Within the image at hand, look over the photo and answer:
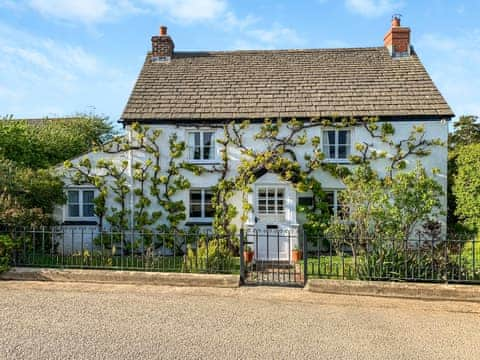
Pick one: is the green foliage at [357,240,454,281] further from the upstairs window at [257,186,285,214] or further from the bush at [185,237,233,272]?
the upstairs window at [257,186,285,214]

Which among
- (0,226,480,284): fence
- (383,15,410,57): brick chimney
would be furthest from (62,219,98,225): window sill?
(383,15,410,57): brick chimney

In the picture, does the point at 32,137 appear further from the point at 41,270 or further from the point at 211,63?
the point at 41,270

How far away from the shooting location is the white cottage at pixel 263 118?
13.9 m

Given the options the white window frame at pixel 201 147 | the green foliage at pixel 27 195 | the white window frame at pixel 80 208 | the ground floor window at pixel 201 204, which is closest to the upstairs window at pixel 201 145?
the white window frame at pixel 201 147

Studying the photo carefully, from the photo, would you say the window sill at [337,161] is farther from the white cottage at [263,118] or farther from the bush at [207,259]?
the bush at [207,259]

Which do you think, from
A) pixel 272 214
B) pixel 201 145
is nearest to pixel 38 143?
pixel 201 145

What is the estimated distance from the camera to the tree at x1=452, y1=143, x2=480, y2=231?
12.3 metres

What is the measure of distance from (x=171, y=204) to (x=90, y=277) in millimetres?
5382

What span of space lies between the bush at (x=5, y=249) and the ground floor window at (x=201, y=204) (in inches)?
253

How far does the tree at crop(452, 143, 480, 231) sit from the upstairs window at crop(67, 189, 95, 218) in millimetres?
12956

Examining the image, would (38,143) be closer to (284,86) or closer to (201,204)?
(201,204)

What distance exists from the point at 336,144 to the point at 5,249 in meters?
10.8

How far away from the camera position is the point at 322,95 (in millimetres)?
15031

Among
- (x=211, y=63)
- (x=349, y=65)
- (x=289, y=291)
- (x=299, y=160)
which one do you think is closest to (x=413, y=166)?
(x=299, y=160)
